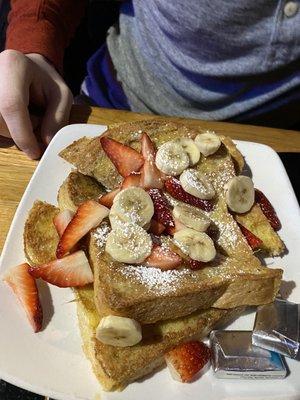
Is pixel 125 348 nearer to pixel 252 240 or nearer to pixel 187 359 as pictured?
pixel 187 359

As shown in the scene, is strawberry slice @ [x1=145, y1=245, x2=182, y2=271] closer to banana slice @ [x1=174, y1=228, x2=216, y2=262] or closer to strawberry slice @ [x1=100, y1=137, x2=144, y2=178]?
banana slice @ [x1=174, y1=228, x2=216, y2=262]

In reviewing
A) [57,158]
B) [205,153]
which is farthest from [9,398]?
[205,153]

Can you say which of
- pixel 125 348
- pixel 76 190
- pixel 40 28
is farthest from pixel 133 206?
pixel 40 28

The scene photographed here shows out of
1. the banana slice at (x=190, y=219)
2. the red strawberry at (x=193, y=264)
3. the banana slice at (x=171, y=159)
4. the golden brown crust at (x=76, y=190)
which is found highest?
the banana slice at (x=171, y=159)

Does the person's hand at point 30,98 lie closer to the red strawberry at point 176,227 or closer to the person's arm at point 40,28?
the person's arm at point 40,28

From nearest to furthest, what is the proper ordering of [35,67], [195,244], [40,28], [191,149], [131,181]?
[195,244]
[131,181]
[191,149]
[35,67]
[40,28]

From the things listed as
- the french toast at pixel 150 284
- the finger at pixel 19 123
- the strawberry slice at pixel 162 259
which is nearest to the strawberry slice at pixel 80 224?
the french toast at pixel 150 284

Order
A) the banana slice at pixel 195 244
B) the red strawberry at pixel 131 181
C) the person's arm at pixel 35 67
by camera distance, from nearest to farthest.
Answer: the banana slice at pixel 195 244, the red strawberry at pixel 131 181, the person's arm at pixel 35 67
